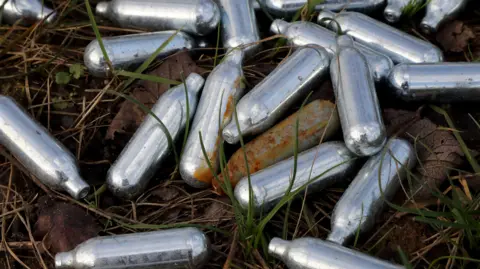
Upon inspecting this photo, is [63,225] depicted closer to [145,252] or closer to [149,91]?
[145,252]

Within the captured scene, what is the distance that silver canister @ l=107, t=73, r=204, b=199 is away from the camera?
4039 millimetres

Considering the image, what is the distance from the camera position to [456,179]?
402 cm

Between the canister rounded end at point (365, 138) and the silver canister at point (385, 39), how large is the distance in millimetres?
874

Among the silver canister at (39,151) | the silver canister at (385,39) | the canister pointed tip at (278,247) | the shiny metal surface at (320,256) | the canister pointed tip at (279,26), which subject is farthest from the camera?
the canister pointed tip at (279,26)

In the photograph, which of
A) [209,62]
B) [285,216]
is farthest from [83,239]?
[209,62]

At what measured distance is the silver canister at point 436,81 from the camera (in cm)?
424

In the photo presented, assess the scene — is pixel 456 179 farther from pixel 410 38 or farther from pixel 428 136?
pixel 410 38

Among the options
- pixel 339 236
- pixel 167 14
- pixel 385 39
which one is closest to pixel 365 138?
pixel 339 236

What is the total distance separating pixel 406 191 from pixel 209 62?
5.41 feet

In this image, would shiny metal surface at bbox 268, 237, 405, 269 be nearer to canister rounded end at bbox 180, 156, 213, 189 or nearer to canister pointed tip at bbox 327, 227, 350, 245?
canister pointed tip at bbox 327, 227, 350, 245

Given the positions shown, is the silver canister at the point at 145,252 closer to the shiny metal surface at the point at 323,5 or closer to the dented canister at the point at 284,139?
the dented canister at the point at 284,139

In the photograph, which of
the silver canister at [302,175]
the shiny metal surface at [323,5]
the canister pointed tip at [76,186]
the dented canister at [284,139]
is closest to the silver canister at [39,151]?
the canister pointed tip at [76,186]

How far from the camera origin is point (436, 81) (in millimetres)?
4238

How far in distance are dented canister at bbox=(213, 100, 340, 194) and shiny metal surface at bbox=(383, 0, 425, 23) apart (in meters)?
1.11
